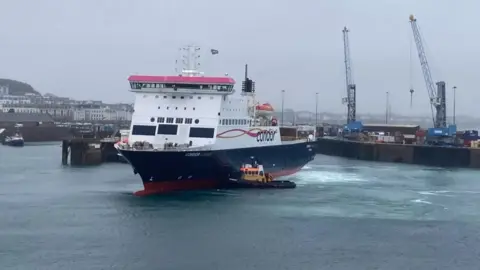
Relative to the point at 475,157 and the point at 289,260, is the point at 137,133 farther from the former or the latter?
the point at 475,157

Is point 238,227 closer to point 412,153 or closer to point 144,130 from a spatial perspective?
point 144,130

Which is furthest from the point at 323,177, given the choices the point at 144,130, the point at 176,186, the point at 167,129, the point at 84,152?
the point at 84,152

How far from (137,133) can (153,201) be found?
393 centimetres

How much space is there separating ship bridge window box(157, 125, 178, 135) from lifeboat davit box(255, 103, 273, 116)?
7.91m

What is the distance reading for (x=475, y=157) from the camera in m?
55.1

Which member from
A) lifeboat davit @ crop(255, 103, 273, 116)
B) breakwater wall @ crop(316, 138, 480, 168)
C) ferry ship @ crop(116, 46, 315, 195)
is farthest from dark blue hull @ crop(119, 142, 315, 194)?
breakwater wall @ crop(316, 138, 480, 168)

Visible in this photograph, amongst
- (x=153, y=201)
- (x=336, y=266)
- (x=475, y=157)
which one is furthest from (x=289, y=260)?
(x=475, y=157)

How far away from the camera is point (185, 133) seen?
3119cm

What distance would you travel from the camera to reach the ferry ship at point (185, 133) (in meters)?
29.7

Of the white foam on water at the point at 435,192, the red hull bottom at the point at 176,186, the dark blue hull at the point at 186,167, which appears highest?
the dark blue hull at the point at 186,167

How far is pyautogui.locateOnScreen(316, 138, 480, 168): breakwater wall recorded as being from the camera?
182 feet

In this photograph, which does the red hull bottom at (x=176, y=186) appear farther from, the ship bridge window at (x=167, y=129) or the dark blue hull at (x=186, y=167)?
the ship bridge window at (x=167, y=129)

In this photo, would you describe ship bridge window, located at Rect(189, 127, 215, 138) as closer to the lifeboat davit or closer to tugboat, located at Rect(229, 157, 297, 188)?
tugboat, located at Rect(229, 157, 297, 188)

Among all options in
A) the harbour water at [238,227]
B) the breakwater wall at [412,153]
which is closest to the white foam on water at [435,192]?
the harbour water at [238,227]
